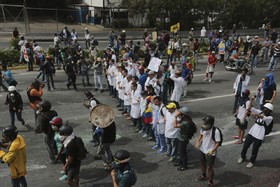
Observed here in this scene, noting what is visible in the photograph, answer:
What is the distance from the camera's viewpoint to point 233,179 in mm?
7926

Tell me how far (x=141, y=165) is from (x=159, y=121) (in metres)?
1.24

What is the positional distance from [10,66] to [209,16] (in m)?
24.8

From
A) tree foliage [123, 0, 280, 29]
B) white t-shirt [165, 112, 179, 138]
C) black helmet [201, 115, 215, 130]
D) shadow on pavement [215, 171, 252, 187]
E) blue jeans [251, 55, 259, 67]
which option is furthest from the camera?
tree foliage [123, 0, 280, 29]

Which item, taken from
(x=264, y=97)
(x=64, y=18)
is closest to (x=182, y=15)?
(x=64, y=18)

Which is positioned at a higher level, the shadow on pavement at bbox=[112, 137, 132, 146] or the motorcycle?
the motorcycle

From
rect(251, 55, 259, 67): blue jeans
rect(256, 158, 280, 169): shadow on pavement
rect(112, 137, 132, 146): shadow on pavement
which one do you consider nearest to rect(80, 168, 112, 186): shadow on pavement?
rect(112, 137, 132, 146): shadow on pavement

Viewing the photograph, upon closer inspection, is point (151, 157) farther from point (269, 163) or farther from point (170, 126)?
point (269, 163)

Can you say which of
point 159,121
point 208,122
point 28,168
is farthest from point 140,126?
point 208,122

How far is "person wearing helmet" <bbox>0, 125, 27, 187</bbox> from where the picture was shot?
21.1 feet

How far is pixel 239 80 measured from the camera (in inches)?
458

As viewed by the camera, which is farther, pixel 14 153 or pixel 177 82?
pixel 177 82

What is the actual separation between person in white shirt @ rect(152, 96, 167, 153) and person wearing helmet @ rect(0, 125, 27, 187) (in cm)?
358

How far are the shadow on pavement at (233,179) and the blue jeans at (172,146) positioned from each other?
3.96 ft

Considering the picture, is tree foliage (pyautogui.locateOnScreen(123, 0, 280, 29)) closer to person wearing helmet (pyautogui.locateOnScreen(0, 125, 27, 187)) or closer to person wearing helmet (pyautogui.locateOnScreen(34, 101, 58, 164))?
person wearing helmet (pyautogui.locateOnScreen(34, 101, 58, 164))
